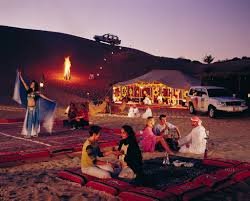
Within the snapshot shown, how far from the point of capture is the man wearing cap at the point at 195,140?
11.8m

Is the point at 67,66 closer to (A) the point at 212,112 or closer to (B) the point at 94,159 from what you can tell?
(A) the point at 212,112

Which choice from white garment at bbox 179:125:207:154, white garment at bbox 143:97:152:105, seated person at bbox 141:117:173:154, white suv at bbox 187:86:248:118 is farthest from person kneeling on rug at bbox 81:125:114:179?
white garment at bbox 143:97:152:105

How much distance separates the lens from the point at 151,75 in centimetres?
3338

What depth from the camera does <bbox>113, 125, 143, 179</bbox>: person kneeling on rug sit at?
820cm

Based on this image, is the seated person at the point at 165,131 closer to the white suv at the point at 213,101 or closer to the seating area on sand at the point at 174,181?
the seating area on sand at the point at 174,181

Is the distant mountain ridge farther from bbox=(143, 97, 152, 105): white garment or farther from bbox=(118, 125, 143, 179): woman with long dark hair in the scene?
bbox=(118, 125, 143, 179): woman with long dark hair

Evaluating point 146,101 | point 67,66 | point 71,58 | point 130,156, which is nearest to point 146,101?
point 146,101

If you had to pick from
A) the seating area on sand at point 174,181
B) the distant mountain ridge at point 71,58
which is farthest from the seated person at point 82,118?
the distant mountain ridge at point 71,58


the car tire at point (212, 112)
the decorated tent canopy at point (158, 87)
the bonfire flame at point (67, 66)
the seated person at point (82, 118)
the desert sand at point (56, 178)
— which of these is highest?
the bonfire flame at point (67, 66)

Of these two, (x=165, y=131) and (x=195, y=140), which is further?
(x=165, y=131)

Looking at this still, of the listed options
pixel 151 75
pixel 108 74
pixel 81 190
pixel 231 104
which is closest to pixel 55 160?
pixel 81 190

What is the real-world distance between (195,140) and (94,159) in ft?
14.3

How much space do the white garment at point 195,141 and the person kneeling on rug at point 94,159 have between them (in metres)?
3.97

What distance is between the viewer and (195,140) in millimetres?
11977
